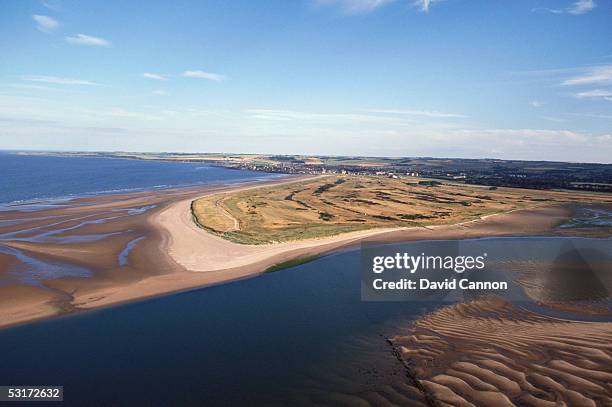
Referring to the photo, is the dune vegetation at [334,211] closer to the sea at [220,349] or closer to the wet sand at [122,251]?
the wet sand at [122,251]

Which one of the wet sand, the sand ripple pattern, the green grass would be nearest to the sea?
the sand ripple pattern

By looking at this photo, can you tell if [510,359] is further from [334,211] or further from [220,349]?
[334,211]

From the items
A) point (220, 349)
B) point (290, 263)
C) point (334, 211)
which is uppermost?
point (334, 211)

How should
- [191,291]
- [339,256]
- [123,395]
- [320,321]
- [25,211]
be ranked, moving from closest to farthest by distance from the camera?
[123,395] → [320,321] → [191,291] → [339,256] → [25,211]

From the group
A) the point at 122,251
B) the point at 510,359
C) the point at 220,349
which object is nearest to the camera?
the point at 510,359

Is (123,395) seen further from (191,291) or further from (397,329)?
(397,329)

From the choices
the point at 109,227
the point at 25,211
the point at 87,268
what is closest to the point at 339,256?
the point at 87,268

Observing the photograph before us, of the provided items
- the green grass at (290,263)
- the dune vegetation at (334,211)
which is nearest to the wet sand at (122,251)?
the green grass at (290,263)

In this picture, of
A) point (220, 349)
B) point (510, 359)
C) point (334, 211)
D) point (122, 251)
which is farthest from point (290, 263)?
point (334, 211)
